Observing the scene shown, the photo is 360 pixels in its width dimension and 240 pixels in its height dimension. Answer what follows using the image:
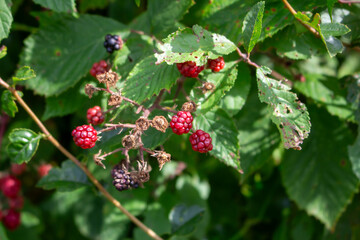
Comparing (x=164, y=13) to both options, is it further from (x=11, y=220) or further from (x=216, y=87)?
(x=11, y=220)

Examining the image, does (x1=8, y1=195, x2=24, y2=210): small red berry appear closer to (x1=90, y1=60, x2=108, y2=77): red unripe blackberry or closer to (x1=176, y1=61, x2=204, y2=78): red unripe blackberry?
(x1=90, y1=60, x2=108, y2=77): red unripe blackberry

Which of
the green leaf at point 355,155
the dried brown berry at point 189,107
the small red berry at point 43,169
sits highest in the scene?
the dried brown berry at point 189,107

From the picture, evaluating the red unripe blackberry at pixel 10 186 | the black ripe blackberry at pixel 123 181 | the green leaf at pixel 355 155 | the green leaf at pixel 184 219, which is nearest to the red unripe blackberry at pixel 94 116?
the black ripe blackberry at pixel 123 181

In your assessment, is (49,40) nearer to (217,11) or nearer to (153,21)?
(153,21)

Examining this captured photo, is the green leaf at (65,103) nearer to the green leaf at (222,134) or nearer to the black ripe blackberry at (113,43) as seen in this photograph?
the black ripe blackberry at (113,43)

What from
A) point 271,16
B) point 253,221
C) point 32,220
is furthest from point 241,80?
point 32,220

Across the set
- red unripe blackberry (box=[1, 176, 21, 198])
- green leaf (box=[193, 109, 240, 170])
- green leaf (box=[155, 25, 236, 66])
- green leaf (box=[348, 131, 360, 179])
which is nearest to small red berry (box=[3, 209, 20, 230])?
red unripe blackberry (box=[1, 176, 21, 198])
